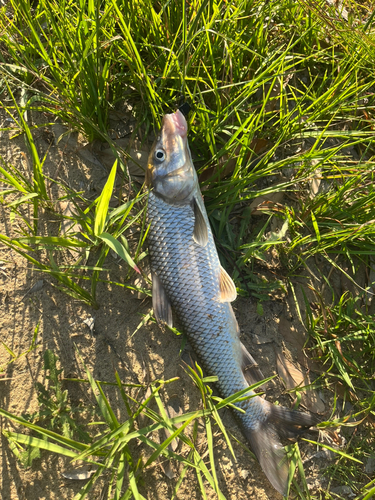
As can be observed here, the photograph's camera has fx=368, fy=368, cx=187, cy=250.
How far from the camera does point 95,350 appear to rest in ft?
9.53

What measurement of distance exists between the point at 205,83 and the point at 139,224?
3.81 ft

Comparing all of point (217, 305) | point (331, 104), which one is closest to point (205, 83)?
point (331, 104)

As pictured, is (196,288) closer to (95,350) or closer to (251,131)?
(95,350)

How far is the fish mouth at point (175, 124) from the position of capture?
2598 millimetres

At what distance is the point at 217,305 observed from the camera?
2.69m

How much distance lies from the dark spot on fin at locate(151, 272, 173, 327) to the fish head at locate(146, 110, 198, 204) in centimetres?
61

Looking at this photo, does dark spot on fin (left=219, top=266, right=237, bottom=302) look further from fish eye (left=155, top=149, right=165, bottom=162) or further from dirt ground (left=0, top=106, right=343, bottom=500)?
fish eye (left=155, top=149, right=165, bottom=162)

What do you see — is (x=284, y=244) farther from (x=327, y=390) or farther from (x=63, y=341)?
(x=63, y=341)

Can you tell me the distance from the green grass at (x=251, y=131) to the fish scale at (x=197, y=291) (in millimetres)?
186

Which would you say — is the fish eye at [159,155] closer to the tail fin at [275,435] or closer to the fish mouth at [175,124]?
the fish mouth at [175,124]

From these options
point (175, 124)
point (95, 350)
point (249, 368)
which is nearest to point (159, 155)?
point (175, 124)

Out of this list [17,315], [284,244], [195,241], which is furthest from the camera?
[284,244]

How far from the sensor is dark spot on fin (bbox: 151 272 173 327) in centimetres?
269

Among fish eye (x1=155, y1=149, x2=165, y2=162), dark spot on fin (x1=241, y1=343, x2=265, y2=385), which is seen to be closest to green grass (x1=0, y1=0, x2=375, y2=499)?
fish eye (x1=155, y1=149, x2=165, y2=162)
